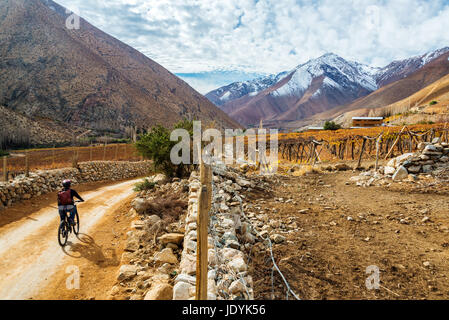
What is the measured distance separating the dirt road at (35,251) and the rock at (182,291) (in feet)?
8.56

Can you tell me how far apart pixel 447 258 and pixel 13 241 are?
9364mm

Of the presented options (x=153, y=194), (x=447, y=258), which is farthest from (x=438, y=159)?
(x=153, y=194)

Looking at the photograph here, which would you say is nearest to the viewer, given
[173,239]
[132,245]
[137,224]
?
[173,239]

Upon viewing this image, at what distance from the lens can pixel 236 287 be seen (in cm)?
273

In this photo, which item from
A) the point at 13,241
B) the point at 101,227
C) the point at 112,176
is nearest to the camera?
the point at 13,241

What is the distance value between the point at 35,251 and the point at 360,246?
7048 millimetres

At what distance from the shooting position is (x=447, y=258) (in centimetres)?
404

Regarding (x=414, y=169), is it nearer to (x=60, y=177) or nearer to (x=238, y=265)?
(x=238, y=265)

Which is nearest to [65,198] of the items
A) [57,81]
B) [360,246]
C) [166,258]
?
[166,258]

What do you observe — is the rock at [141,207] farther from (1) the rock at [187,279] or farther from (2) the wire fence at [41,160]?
(2) the wire fence at [41,160]

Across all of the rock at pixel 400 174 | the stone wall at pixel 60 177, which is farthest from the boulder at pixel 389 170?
the stone wall at pixel 60 177

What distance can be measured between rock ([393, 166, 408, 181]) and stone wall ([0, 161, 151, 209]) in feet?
40.6

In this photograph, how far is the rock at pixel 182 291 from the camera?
2695mm
